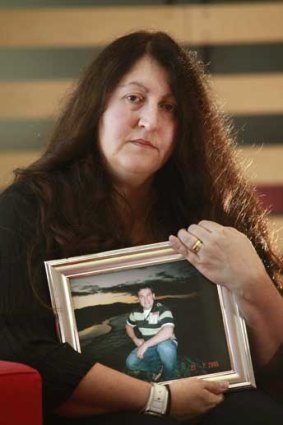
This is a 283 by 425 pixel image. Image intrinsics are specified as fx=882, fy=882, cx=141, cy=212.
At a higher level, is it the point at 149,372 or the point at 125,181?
the point at 125,181

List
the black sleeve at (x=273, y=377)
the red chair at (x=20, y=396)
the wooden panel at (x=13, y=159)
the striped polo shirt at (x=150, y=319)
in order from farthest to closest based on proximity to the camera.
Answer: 1. the wooden panel at (x=13, y=159)
2. the black sleeve at (x=273, y=377)
3. the striped polo shirt at (x=150, y=319)
4. the red chair at (x=20, y=396)

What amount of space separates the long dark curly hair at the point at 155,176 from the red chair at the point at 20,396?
31cm

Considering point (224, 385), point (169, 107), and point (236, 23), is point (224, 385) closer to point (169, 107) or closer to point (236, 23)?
point (169, 107)

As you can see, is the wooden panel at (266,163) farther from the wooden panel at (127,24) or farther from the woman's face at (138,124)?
the woman's face at (138,124)

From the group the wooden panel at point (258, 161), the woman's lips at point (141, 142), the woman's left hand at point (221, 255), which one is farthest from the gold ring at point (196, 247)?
the wooden panel at point (258, 161)

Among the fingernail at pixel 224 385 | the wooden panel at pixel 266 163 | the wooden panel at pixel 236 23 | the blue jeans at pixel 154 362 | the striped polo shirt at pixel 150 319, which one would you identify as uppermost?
the wooden panel at pixel 236 23

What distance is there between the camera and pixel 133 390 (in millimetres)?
1553

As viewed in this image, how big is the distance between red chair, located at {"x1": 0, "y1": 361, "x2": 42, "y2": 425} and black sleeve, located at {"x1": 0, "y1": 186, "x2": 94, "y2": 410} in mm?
130

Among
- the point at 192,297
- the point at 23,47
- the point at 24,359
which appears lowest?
the point at 24,359

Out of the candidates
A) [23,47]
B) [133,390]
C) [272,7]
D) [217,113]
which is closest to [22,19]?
[23,47]

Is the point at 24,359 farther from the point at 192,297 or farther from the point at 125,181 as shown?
the point at 125,181

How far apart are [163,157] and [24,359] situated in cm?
54

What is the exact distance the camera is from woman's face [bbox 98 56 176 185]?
5.81ft

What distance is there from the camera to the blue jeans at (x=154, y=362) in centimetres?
162
